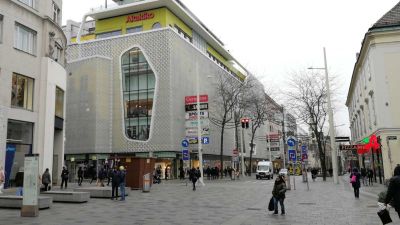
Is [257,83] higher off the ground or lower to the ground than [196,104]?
higher

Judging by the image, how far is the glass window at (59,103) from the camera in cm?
3131

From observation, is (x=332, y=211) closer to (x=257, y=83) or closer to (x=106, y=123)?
(x=106, y=123)

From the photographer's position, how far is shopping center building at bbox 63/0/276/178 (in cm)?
5341

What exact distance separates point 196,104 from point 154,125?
1877 cm

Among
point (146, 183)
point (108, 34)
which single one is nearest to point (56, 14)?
point (146, 183)

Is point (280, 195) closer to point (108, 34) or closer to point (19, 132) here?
point (19, 132)

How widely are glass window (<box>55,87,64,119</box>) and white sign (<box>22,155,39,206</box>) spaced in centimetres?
1855

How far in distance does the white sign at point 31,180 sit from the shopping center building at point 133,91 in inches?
1524

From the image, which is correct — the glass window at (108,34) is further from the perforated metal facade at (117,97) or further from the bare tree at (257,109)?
the bare tree at (257,109)

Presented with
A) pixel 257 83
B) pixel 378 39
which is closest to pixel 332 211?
pixel 378 39

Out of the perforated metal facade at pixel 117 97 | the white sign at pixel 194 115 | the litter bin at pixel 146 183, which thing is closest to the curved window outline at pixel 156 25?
the perforated metal facade at pixel 117 97

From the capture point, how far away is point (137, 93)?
5559cm

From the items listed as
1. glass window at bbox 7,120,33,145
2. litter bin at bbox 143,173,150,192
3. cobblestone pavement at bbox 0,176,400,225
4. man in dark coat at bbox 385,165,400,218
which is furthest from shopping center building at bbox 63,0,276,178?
man in dark coat at bbox 385,165,400,218

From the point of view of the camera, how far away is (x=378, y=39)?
29094 millimetres
